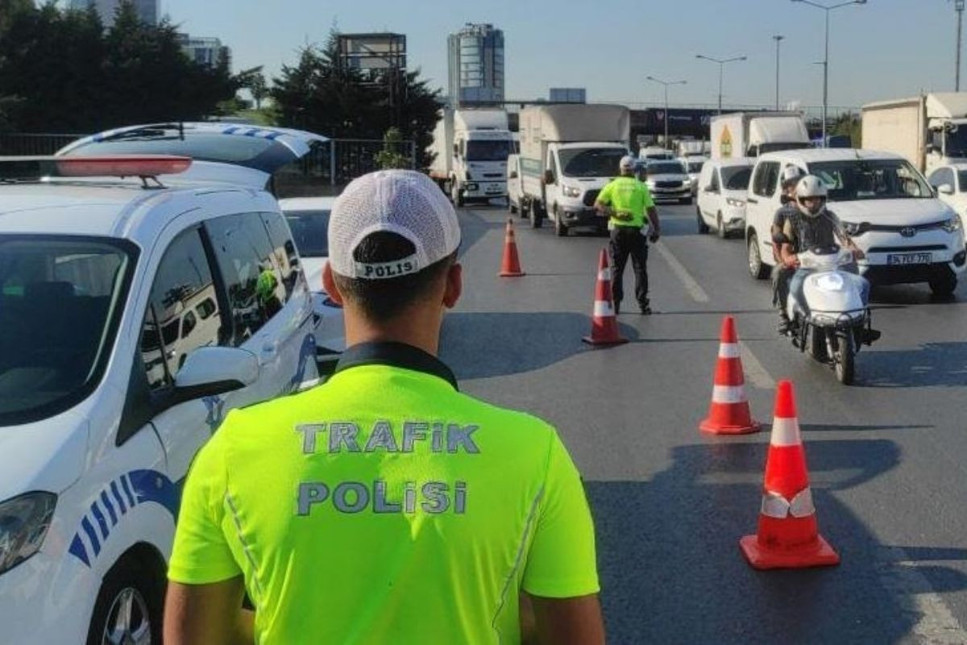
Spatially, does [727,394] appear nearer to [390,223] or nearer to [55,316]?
[55,316]

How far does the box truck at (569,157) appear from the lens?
27062 mm

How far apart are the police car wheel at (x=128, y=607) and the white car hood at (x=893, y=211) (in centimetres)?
1252

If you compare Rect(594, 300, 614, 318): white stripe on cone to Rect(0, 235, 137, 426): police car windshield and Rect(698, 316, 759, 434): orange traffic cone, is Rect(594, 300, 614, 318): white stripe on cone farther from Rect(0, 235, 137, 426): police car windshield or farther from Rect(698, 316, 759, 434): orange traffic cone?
Rect(0, 235, 137, 426): police car windshield

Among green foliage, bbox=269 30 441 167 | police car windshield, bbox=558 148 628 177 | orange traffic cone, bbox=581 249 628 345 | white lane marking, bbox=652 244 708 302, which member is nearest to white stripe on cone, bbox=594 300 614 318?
orange traffic cone, bbox=581 249 628 345

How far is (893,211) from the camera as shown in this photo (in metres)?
15.1

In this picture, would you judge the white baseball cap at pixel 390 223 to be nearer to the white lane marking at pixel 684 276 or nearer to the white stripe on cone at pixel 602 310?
the white stripe on cone at pixel 602 310

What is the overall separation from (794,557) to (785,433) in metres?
0.62

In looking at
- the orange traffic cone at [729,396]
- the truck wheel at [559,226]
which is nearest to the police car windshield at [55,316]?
the orange traffic cone at [729,396]

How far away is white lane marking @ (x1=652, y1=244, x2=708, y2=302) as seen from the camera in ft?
53.5

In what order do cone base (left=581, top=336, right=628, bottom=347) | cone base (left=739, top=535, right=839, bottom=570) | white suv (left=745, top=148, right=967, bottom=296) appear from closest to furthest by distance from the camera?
cone base (left=739, top=535, right=839, bottom=570)
cone base (left=581, top=336, right=628, bottom=347)
white suv (left=745, top=148, right=967, bottom=296)

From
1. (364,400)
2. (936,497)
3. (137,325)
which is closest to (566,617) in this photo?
(364,400)

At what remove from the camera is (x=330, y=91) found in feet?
179

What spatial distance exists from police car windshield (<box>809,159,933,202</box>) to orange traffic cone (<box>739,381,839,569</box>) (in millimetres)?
10446

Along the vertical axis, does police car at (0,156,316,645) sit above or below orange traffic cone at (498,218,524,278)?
above
